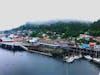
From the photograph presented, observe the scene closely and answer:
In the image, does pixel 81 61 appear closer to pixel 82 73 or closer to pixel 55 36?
pixel 82 73

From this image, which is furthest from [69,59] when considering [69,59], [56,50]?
[56,50]

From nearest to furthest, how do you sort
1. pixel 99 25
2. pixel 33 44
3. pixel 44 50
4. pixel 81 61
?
pixel 81 61 < pixel 44 50 < pixel 33 44 < pixel 99 25

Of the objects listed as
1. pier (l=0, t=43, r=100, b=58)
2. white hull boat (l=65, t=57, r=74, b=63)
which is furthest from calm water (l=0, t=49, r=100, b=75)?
pier (l=0, t=43, r=100, b=58)

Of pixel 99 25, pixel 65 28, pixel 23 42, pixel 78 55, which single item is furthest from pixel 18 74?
pixel 65 28

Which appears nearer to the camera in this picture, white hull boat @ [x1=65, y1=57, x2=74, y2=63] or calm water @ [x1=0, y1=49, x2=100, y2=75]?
calm water @ [x1=0, y1=49, x2=100, y2=75]

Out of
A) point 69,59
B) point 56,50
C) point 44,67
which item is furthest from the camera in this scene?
point 56,50

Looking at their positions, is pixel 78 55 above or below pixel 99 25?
below

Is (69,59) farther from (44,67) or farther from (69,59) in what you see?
(44,67)

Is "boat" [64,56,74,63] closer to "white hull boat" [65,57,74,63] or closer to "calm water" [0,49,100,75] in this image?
"white hull boat" [65,57,74,63]

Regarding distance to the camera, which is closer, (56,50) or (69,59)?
(69,59)
